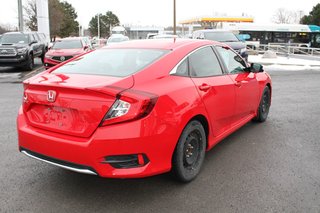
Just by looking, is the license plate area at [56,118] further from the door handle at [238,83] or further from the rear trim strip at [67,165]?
the door handle at [238,83]

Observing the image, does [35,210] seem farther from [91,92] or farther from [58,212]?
[91,92]

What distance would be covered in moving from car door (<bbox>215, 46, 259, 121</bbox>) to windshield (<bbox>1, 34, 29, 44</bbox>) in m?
13.9

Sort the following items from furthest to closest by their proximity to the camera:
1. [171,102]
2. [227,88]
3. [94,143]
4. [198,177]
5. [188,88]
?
[227,88] < [198,177] < [188,88] < [171,102] < [94,143]

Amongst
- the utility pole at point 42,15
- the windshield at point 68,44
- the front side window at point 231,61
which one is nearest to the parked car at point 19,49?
the windshield at point 68,44

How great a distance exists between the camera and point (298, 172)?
13.8 ft

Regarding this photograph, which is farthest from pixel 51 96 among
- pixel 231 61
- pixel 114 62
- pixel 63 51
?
pixel 63 51

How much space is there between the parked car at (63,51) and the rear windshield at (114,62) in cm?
1083

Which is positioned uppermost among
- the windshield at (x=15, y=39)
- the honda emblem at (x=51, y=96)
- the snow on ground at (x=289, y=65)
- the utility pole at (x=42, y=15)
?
the utility pole at (x=42, y=15)

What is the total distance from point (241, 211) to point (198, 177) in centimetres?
83

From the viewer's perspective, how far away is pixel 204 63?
4.38 meters

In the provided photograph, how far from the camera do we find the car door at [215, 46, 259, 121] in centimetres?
488

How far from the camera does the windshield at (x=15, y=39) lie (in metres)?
16.7

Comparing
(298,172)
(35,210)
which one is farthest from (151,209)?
(298,172)

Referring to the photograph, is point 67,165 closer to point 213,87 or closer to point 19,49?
point 213,87
